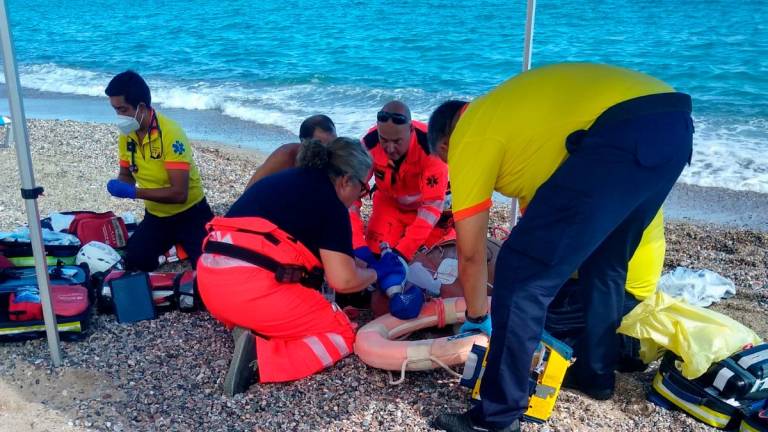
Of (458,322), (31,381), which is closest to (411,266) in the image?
(458,322)

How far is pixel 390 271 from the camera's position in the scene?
394 cm

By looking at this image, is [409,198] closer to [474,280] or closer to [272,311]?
[272,311]

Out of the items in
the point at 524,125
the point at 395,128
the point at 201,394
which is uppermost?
the point at 524,125

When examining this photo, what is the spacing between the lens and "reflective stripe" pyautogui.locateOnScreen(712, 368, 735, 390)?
2947 mm

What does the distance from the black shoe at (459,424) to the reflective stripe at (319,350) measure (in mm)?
690

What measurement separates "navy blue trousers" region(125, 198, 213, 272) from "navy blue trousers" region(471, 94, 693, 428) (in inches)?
109

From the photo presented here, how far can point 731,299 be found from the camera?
177 inches

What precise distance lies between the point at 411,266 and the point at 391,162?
795 mm

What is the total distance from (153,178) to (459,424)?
2935mm

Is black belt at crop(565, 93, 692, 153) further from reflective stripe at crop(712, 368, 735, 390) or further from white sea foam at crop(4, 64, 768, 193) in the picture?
white sea foam at crop(4, 64, 768, 193)

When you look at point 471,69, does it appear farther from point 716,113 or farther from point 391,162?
Answer: point 391,162

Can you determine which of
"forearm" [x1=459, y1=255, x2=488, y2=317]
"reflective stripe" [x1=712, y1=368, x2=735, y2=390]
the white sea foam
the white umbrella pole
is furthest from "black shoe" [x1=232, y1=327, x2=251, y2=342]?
the white sea foam

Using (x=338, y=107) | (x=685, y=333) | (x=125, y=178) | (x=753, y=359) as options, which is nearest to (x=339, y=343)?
(x=685, y=333)

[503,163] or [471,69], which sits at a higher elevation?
[503,163]
